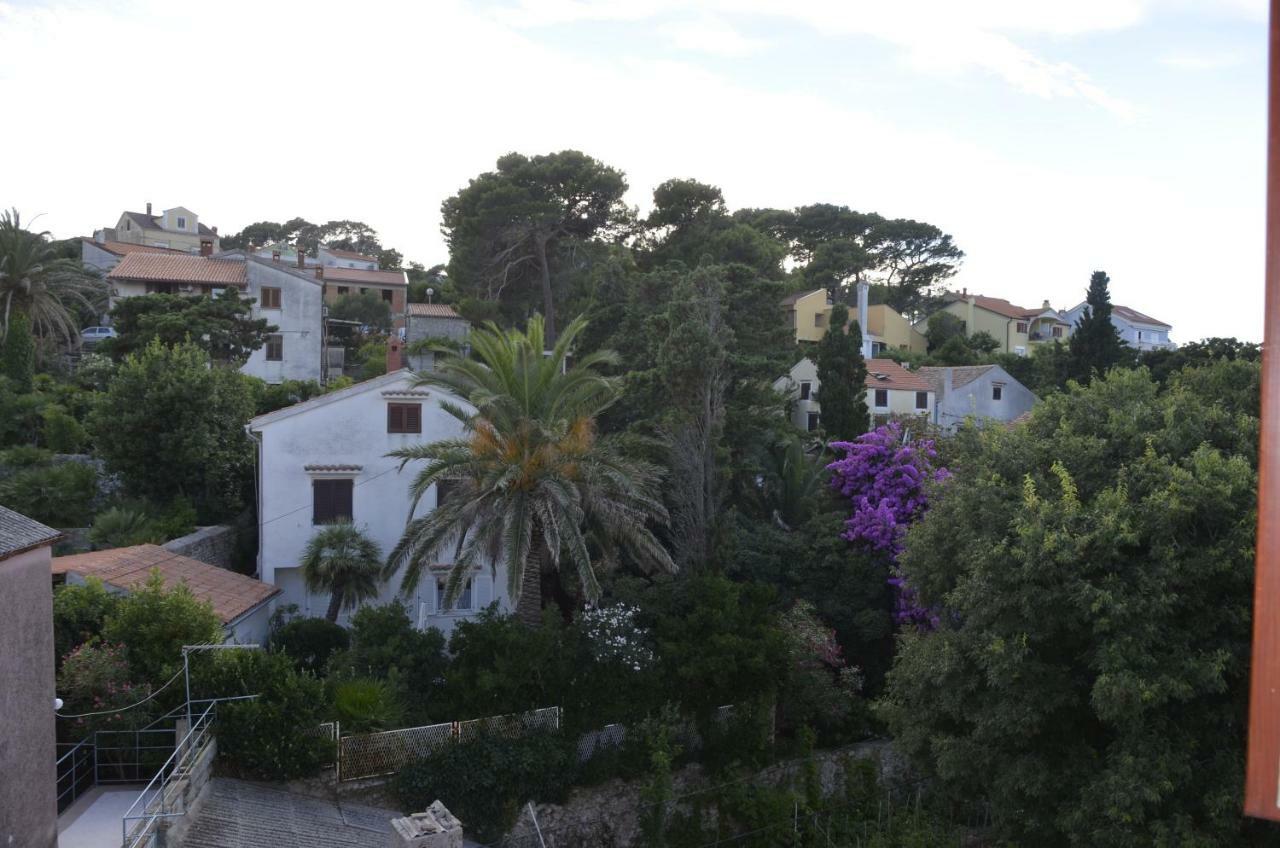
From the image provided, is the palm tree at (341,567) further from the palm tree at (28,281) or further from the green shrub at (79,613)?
the palm tree at (28,281)

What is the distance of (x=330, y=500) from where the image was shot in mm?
Answer: 23219

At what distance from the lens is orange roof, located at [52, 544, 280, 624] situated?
1778cm

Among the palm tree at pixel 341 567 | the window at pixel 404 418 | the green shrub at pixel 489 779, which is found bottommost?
the green shrub at pixel 489 779

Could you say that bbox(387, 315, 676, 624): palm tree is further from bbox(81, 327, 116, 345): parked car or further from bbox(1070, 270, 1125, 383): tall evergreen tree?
bbox(81, 327, 116, 345): parked car

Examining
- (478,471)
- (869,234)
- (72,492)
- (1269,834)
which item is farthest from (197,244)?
(1269,834)

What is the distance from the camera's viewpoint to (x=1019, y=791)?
14.0 m

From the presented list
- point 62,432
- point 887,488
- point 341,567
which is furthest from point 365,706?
point 62,432

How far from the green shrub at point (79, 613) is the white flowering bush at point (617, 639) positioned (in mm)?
8280

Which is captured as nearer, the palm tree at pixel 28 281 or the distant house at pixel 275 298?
the palm tree at pixel 28 281

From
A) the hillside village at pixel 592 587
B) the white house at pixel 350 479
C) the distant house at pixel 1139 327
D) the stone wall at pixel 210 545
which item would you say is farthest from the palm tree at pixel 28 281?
the distant house at pixel 1139 327

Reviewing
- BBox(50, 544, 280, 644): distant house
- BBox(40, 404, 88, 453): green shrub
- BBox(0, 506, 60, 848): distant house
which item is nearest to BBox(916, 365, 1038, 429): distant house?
BBox(50, 544, 280, 644): distant house

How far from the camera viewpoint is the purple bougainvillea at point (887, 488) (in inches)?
909

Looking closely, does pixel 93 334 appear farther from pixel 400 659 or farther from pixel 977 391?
pixel 977 391

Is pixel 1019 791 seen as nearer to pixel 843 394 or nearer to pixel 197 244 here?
Answer: pixel 843 394
